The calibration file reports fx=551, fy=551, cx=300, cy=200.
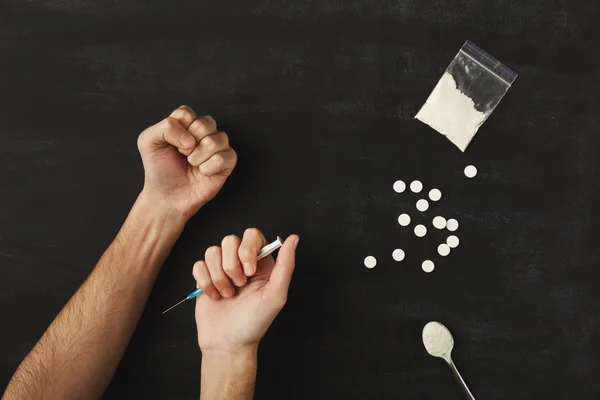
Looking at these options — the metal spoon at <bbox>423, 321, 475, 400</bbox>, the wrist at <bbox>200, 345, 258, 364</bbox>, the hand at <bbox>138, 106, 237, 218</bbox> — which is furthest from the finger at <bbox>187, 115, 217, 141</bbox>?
the metal spoon at <bbox>423, 321, 475, 400</bbox>

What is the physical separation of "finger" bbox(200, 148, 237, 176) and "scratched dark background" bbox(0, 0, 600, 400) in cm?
10

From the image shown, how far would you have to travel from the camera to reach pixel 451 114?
1514 millimetres

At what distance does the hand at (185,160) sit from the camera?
1.32 m

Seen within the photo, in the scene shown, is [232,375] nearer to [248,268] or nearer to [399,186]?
[248,268]

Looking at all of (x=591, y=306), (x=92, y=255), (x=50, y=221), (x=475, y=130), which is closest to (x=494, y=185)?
(x=475, y=130)

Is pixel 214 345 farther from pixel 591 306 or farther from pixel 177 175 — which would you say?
pixel 591 306

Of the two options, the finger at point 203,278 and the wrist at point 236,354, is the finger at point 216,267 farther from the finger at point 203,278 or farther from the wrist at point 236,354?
the wrist at point 236,354

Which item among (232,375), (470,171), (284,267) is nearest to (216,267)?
(284,267)

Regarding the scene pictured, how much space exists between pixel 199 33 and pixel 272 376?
3.22 ft

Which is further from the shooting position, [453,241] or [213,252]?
[453,241]

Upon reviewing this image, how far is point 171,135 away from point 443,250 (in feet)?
2.52

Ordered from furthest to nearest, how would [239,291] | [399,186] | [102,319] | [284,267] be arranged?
[399,186] → [102,319] → [239,291] → [284,267]

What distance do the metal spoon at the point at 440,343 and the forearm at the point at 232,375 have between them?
47cm

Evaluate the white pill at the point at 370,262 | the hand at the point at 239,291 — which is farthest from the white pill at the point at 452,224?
the hand at the point at 239,291
